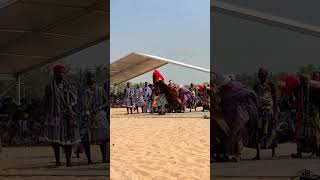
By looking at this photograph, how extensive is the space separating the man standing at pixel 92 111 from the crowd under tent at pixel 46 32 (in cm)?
43

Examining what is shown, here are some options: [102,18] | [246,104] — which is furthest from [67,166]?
[246,104]

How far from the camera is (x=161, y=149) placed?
1016 cm

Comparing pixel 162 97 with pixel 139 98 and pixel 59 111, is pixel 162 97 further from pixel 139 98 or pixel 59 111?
pixel 59 111

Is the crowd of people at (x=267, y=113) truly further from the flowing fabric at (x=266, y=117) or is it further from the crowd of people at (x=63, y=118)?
the crowd of people at (x=63, y=118)

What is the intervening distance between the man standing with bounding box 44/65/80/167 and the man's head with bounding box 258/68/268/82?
195cm

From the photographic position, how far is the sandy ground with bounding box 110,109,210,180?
6785 mm

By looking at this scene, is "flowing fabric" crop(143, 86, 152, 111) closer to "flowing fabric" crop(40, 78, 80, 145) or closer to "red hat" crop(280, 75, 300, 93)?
"flowing fabric" crop(40, 78, 80, 145)

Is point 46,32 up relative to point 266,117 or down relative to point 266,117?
up

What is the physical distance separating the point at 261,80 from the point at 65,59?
2.06 m

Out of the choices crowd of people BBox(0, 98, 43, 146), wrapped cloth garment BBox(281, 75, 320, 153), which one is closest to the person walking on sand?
crowd of people BBox(0, 98, 43, 146)

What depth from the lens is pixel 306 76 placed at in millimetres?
5199

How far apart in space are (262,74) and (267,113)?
42 centimetres

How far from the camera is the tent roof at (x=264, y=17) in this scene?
5.11 m

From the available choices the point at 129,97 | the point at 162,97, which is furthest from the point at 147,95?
the point at 162,97
